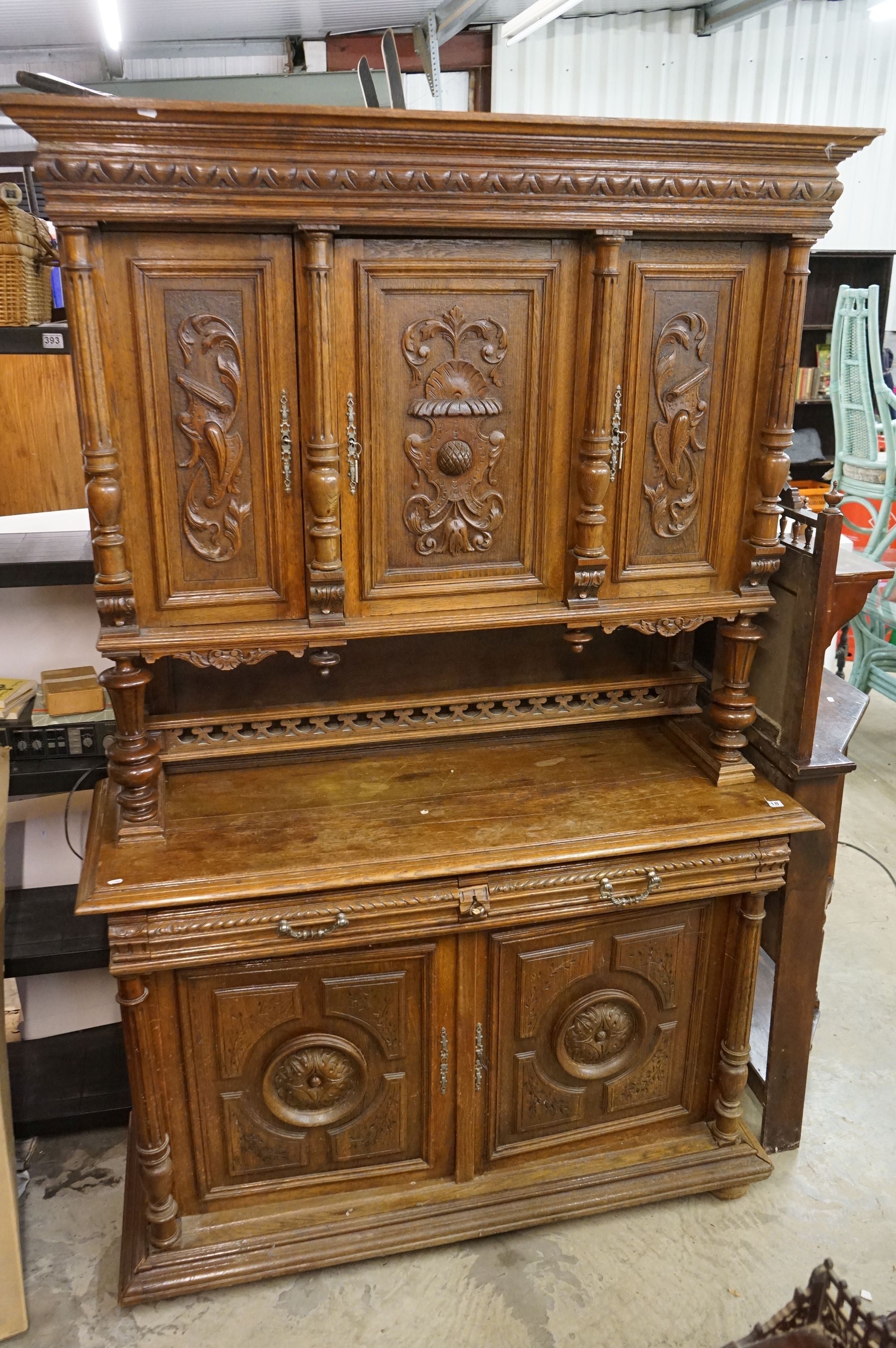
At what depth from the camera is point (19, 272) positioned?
86.4 inches

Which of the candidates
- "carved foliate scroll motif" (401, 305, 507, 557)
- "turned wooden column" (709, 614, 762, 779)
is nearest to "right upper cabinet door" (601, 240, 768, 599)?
"turned wooden column" (709, 614, 762, 779)

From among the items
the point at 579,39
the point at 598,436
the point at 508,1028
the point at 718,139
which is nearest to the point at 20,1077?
the point at 508,1028

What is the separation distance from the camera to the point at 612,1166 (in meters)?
2.19

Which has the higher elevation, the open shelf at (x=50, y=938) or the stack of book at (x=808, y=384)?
the stack of book at (x=808, y=384)

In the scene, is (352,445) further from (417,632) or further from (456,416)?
(417,632)

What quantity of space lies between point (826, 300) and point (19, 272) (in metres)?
5.38

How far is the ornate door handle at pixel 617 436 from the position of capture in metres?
1.88

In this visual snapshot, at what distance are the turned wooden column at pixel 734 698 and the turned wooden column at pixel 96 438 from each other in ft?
3.91

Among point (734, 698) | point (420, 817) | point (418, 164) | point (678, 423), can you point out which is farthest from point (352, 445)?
point (734, 698)

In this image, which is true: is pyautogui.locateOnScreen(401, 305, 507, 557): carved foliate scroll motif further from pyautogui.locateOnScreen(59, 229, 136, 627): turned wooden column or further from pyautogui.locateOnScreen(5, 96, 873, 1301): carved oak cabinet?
pyautogui.locateOnScreen(59, 229, 136, 627): turned wooden column

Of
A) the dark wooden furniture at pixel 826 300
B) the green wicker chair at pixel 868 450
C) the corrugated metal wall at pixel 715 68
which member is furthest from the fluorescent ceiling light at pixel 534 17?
the green wicker chair at pixel 868 450

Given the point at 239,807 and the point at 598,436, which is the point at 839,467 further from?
the point at 239,807

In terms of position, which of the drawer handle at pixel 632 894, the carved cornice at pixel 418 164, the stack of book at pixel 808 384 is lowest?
the drawer handle at pixel 632 894

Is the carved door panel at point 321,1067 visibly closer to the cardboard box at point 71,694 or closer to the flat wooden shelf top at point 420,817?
the flat wooden shelf top at point 420,817
